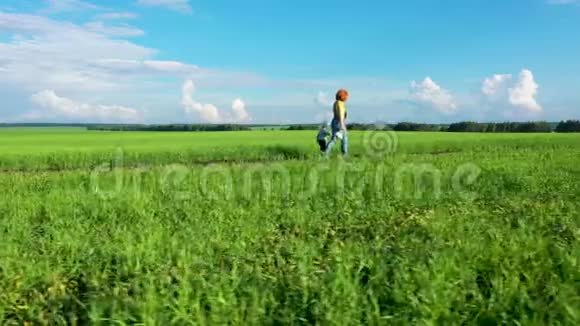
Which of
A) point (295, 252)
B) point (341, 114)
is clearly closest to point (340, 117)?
point (341, 114)

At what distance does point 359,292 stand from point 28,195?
22.1 feet

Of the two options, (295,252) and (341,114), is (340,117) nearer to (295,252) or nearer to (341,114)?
(341,114)

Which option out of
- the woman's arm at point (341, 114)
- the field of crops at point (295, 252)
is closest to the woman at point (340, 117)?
the woman's arm at point (341, 114)

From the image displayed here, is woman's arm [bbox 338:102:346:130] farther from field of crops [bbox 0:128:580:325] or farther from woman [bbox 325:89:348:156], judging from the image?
field of crops [bbox 0:128:580:325]

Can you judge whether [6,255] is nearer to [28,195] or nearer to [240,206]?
[240,206]

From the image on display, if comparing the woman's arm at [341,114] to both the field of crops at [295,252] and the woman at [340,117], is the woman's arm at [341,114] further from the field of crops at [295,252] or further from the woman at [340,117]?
the field of crops at [295,252]

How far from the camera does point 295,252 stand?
5.45m

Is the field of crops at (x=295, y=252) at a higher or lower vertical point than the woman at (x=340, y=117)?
lower

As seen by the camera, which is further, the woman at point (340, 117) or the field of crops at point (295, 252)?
the woman at point (340, 117)

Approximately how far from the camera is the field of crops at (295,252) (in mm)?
4078

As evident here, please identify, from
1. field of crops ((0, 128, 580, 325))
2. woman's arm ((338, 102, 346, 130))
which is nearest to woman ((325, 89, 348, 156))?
woman's arm ((338, 102, 346, 130))

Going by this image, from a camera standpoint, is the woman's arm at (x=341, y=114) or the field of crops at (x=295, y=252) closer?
the field of crops at (x=295, y=252)

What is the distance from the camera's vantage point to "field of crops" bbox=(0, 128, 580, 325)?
408cm

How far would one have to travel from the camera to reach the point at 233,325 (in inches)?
153
